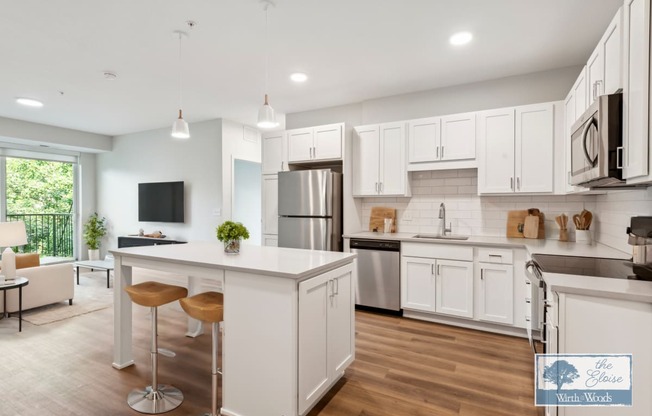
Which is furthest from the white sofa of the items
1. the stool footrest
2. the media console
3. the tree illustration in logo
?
the tree illustration in logo

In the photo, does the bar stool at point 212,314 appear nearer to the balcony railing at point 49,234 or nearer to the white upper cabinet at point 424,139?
the white upper cabinet at point 424,139

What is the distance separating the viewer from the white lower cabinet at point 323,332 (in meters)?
1.89

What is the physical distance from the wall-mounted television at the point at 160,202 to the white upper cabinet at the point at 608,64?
5984 mm

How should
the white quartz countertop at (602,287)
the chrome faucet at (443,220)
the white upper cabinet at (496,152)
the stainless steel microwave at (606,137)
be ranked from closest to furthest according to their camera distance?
the white quartz countertop at (602,287) → the stainless steel microwave at (606,137) → the white upper cabinet at (496,152) → the chrome faucet at (443,220)

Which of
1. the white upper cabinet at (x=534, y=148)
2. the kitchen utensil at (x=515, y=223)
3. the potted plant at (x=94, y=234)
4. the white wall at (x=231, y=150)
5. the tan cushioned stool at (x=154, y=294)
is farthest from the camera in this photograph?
the potted plant at (x=94, y=234)

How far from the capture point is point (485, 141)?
360 cm

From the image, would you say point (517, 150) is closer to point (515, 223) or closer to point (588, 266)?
point (515, 223)

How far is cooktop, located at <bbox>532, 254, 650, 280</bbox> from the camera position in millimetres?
1810

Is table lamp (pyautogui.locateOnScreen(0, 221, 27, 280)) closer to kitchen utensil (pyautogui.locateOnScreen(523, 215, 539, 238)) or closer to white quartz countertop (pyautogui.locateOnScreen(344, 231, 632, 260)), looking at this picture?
white quartz countertop (pyautogui.locateOnScreen(344, 231, 632, 260))

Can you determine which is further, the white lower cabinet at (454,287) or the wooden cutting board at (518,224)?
the wooden cutting board at (518,224)

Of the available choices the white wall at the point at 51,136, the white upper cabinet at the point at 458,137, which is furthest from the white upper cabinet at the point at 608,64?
the white wall at the point at 51,136

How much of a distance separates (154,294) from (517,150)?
357 cm

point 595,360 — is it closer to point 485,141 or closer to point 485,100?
point 485,141

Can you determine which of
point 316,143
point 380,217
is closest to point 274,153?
point 316,143
